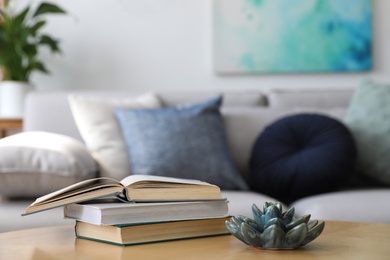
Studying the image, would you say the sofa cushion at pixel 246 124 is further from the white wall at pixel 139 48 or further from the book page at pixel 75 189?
the book page at pixel 75 189

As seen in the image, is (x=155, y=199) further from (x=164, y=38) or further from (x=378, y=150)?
(x=164, y=38)

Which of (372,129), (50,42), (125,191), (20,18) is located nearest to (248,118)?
(372,129)

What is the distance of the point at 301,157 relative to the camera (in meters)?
2.51

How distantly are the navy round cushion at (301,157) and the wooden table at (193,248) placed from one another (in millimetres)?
1091

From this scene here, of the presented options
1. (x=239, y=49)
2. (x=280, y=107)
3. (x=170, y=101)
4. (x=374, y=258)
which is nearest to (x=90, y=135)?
(x=170, y=101)

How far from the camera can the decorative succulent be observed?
1159 millimetres

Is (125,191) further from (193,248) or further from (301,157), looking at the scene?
(301,157)

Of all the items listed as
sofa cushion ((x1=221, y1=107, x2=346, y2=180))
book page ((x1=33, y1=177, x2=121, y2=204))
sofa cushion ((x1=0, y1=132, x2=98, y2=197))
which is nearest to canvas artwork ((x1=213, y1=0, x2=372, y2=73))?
sofa cushion ((x1=221, y1=107, x2=346, y2=180))

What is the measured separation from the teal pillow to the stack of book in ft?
4.62

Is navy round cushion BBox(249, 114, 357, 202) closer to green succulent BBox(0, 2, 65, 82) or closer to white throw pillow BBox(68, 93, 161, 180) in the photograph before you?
white throw pillow BBox(68, 93, 161, 180)

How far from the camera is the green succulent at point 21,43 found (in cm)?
333

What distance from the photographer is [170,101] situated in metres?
2.86

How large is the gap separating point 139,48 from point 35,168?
63.0 inches

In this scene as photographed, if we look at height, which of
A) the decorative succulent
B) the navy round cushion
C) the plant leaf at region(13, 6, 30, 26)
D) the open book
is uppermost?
the plant leaf at region(13, 6, 30, 26)
